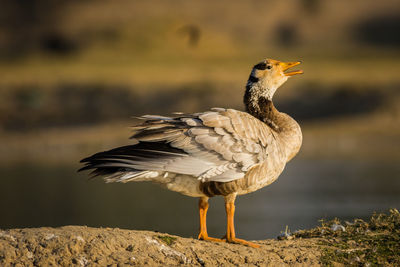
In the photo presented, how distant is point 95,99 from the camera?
39875mm

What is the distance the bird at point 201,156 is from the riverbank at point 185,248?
469 millimetres

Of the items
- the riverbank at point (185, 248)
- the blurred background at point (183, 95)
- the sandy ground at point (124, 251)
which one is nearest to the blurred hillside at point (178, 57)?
the blurred background at point (183, 95)

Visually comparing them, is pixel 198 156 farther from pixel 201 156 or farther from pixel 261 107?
pixel 261 107

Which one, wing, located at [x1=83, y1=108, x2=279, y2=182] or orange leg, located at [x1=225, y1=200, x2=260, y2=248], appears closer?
wing, located at [x1=83, y1=108, x2=279, y2=182]

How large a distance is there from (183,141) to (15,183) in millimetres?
17399

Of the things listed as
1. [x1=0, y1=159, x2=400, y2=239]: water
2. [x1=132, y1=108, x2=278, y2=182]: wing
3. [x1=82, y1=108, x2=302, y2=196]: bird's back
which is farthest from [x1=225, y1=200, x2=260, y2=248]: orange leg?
[x1=0, y1=159, x2=400, y2=239]: water

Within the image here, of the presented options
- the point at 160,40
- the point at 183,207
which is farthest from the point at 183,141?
the point at 160,40

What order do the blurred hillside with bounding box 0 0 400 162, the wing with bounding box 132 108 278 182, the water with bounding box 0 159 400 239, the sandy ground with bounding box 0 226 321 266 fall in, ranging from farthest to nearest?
the blurred hillside with bounding box 0 0 400 162 < the water with bounding box 0 159 400 239 < the wing with bounding box 132 108 278 182 < the sandy ground with bounding box 0 226 321 266

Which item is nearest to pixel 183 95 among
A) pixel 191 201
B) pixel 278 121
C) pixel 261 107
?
pixel 191 201

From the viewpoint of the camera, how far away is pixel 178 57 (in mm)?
54812

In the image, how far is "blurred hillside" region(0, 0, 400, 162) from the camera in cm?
3619

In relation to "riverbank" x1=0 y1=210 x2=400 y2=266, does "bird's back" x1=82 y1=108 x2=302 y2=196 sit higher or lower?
higher

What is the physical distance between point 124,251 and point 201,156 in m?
1.28

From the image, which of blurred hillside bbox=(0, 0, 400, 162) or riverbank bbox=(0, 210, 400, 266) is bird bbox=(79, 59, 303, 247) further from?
blurred hillside bbox=(0, 0, 400, 162)
